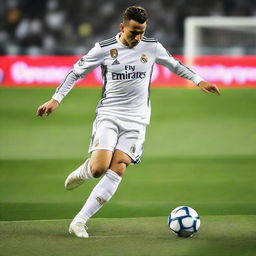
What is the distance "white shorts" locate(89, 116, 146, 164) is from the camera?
6785mm

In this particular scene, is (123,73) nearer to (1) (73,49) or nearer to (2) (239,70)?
(2) (239,70)

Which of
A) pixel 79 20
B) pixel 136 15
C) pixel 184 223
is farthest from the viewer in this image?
pixel 79 20

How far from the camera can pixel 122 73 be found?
693 centimetres

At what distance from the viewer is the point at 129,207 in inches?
336

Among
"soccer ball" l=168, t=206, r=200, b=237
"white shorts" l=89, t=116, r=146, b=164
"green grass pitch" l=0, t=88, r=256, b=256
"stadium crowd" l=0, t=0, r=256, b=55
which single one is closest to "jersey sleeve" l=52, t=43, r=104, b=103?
"white shorts" l=89, t=116, r=146, b=164

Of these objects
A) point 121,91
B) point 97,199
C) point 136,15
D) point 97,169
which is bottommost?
point 97,199

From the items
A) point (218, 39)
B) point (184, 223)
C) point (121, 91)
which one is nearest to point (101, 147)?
point (121, 91)

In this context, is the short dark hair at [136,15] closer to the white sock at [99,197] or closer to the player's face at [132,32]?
the player's face at [132,32]

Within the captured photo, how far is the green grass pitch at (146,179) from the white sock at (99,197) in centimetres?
19

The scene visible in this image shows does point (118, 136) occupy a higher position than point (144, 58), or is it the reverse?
point (144, 58)

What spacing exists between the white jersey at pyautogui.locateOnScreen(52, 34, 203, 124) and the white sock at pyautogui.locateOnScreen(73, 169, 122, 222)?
0.58m

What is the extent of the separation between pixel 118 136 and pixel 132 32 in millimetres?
859

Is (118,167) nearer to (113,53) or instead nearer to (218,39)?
(113,53)

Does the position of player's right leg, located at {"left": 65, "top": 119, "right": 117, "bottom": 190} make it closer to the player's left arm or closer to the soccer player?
the soccer player
